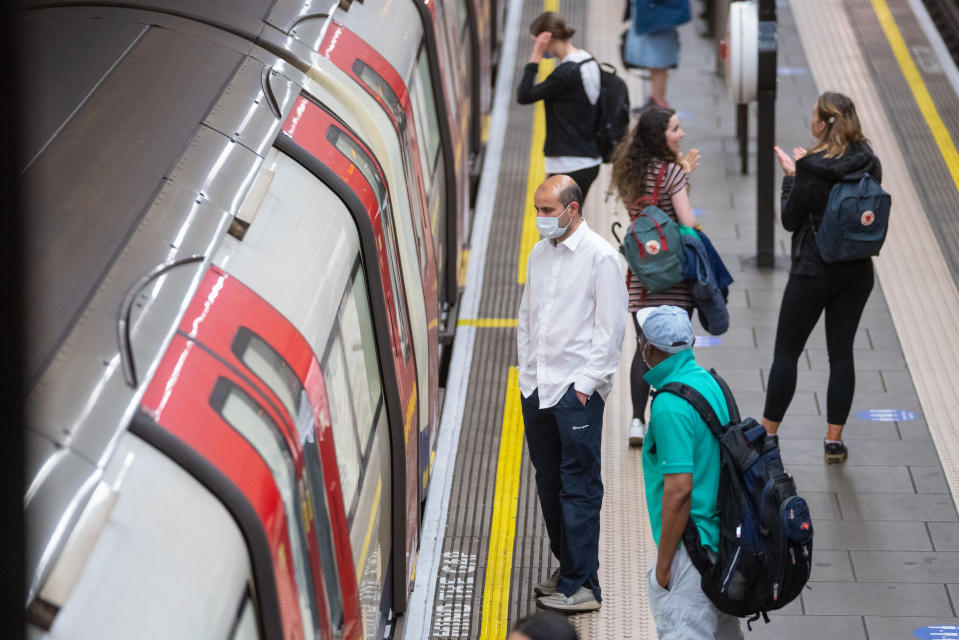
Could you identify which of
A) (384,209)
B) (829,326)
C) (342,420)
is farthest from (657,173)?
(342,420)

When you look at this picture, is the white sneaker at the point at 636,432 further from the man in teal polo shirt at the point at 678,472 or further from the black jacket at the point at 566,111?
the man in teal polo shirt at the point at 678,472

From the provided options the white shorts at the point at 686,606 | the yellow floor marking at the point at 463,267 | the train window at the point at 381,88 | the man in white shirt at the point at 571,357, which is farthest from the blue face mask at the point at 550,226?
the yellow floor marking at the point at 463,267

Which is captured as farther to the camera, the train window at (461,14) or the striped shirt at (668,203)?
the train window at (461,14)

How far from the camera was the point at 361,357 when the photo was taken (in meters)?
3.59

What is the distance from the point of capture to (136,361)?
229 centimetres

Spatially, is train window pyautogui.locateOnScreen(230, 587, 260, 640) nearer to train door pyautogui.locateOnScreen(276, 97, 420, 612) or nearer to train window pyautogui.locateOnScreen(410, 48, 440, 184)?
train door pyautogui.locateOnScreen(276, 97, 420, 612)

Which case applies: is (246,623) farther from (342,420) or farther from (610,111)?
(610,111)

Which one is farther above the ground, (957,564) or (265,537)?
(957,564)

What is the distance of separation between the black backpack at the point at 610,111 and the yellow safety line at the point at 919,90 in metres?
3.07

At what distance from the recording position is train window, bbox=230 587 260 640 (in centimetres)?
225

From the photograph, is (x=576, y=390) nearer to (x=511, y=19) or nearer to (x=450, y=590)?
(x=450, y=590)

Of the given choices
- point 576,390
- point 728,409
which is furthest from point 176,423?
point 576,390

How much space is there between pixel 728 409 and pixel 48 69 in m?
2.16

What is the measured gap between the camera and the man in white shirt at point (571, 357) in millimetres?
4496
